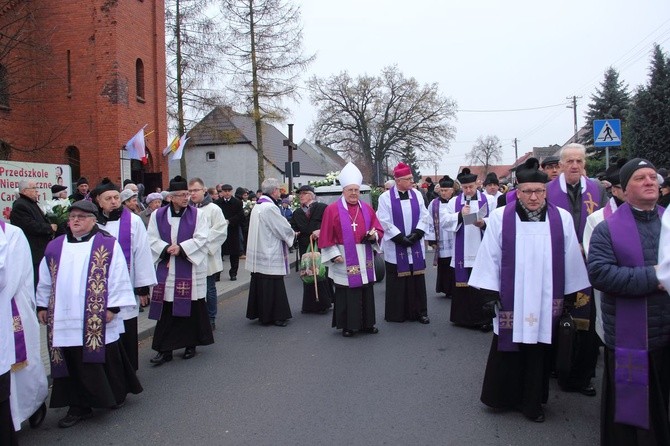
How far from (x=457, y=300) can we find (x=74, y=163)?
55.1 feet

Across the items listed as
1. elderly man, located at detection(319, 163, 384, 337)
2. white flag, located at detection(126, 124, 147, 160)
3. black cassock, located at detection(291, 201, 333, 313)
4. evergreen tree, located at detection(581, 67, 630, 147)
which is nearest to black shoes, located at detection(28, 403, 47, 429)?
elderly man, located at detection(319, 163, 384, 337)

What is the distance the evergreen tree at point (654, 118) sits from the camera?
2650 centimetres

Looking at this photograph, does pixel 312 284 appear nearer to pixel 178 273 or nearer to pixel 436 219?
pixel 436 219

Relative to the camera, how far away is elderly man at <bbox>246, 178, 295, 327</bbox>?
→ 328 inches

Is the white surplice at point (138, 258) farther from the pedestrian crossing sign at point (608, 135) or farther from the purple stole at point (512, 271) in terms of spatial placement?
the pedestrian crossing sign at point (608, 135)

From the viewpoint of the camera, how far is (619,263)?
11.3ft

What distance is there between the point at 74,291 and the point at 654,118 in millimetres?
28698

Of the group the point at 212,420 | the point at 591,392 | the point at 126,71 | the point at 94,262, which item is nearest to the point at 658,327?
the point at 591,392

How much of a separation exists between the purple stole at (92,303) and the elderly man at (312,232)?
14.5 ft

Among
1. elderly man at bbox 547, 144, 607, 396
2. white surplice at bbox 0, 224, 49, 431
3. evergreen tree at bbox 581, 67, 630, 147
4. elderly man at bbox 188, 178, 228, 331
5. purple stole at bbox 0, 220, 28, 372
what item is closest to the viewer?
white surplice at bbox 0, 224, 49, 431

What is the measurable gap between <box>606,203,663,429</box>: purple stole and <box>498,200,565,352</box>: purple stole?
95 cm

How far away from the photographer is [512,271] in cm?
448

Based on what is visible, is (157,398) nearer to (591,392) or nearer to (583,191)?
(591,392)

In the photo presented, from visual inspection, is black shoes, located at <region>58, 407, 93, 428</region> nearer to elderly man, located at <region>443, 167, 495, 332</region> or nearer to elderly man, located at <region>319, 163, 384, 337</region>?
elderly man, located at <region>319, 163, 384, 337</region>
